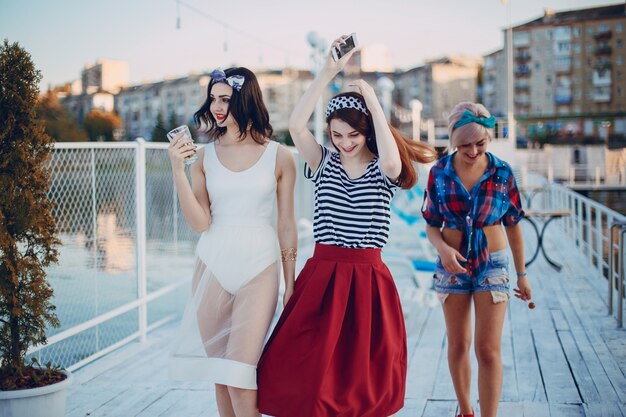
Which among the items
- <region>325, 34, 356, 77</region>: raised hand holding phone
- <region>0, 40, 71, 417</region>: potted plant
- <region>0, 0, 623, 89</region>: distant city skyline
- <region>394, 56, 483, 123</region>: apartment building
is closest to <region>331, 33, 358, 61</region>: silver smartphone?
<region>325, 34, 356, 77</region>: raised hand holding phone

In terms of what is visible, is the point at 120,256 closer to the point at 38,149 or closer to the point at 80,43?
the point at 80,43

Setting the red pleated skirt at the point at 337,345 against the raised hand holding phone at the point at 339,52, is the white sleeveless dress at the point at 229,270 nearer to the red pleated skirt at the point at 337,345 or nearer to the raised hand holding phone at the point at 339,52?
the red pleated skirt at the point at 337,345

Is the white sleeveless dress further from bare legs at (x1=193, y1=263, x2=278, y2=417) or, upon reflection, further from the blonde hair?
the blonde hair

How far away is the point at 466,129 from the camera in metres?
3.21

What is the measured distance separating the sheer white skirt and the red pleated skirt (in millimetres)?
119

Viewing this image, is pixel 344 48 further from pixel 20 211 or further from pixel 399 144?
pixel 20 211

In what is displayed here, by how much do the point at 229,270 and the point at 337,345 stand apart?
50cm

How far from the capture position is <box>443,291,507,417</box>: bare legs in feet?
10.5

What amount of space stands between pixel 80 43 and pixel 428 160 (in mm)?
11003

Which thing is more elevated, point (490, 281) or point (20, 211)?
point (20, 211)

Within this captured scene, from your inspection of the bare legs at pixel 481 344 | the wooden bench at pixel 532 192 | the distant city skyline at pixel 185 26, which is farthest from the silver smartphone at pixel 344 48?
the wooden bench at pixel 532 192

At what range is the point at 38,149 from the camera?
323 cm

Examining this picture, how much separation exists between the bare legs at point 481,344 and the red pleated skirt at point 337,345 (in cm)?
46

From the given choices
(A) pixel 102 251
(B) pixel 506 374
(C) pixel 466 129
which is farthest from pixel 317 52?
(C) pixel 466 129
